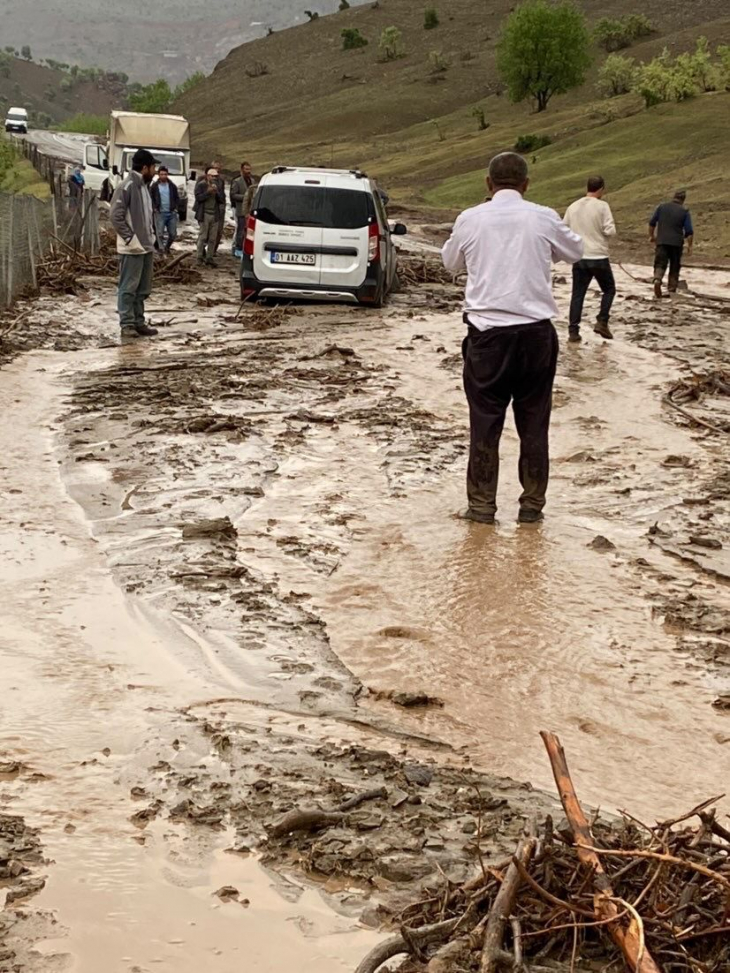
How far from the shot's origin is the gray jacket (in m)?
15.1

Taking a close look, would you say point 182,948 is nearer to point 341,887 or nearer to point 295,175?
point 341,887

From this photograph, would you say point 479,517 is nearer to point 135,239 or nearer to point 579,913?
point 579,913

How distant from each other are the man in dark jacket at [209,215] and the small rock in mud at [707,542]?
55.7 ft

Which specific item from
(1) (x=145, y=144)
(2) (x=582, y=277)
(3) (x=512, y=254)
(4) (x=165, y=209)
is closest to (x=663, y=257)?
(2) (x=582, y=277)

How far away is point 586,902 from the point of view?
334cm

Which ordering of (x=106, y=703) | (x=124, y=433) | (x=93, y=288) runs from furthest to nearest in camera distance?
(x=93, y=288)
(x=124, y=433)
(x=106, y=703)

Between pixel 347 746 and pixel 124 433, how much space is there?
19.5 feet

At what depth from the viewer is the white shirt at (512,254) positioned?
7.96m

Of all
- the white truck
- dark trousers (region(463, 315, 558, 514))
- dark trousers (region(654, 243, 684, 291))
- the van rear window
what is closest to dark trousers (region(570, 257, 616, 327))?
the van rear window

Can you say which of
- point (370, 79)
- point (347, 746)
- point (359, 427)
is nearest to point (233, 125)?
point (370, 79)

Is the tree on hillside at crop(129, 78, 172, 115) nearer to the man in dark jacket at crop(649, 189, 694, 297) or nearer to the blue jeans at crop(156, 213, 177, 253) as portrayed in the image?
the blue jeans at crop(156, 213, 177, 253)

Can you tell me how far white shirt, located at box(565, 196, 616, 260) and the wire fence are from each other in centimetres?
665

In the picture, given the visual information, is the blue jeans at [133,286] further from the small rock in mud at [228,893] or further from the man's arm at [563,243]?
the small rock in mud at [228,893]

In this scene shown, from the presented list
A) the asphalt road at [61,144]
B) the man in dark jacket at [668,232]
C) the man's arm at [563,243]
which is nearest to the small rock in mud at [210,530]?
the man's arm at [563,243]
